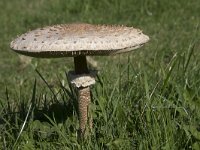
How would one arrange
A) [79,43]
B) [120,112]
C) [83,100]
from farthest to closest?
1. [120,112]
2. [83,100]
3. [79,43]

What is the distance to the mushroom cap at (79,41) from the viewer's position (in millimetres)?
2564

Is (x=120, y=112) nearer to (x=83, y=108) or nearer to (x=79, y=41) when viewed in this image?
(x=83, y=108)

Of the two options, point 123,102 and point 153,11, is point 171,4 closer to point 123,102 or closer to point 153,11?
point 153,11

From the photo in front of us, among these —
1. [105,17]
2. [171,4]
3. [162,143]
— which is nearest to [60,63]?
[105,17]

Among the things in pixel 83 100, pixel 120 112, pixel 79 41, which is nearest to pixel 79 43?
pixel 79 41

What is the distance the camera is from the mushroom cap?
256 centimetres

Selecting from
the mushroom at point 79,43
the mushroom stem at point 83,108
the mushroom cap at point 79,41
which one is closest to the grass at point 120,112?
the mushroom stem at point 83,108

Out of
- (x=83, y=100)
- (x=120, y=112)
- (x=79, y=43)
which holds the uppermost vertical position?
(x=79, y=43)

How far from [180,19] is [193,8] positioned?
0.45 meters

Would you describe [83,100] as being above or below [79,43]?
below

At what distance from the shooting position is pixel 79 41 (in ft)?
Result: 8.47

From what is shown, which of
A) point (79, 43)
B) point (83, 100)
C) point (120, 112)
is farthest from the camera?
point (120, 112)

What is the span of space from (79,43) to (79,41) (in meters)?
0.02

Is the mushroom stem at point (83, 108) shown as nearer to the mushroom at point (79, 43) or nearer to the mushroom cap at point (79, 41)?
the mushroom at point (79, 43)
